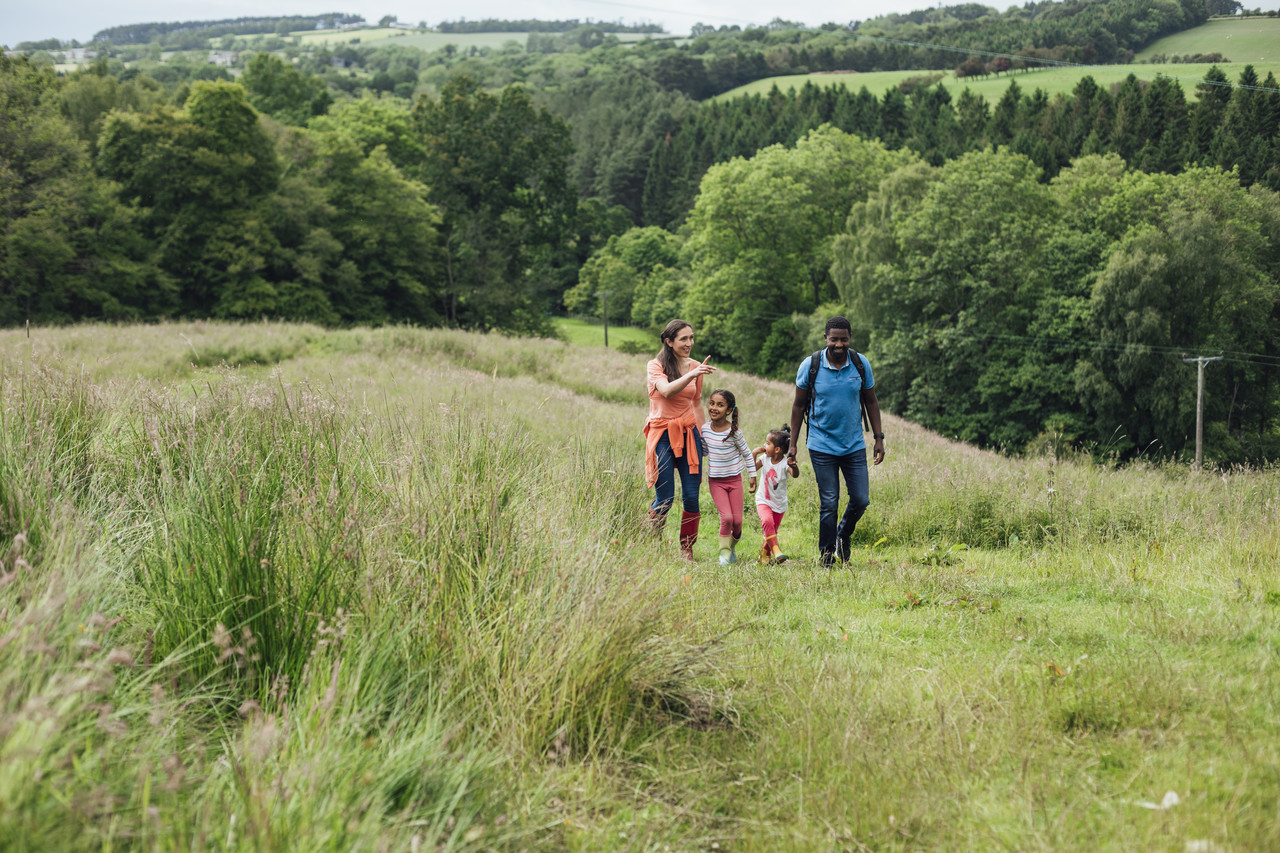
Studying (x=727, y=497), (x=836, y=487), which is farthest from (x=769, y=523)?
(x=836, y=487)

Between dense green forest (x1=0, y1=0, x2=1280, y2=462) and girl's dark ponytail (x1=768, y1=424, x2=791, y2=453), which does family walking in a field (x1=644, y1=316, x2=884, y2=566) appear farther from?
dense green forest (x1=0, y1=0, x2=1280, y2=462)

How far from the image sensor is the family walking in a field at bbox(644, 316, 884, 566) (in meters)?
7.00

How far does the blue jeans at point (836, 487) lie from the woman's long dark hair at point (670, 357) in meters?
1.38

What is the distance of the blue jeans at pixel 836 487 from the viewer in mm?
7078

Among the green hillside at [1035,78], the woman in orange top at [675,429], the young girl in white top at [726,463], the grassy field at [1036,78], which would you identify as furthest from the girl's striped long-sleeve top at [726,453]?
the grassy field at [1036,78]

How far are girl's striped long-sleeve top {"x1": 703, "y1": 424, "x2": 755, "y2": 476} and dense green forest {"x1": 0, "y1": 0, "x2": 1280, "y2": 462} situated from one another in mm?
20779

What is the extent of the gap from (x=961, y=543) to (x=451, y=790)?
692 cm

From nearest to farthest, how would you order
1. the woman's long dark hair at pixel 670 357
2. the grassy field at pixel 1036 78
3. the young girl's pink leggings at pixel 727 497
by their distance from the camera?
the woman's long dark hair at pixel 670 357, the young girl's pink leggings at pixel 727 497, the grassy field at pixel 1036 78

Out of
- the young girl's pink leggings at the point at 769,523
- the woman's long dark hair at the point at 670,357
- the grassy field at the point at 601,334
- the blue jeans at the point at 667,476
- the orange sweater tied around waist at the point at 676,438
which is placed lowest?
the grassy field at the point at 601,334

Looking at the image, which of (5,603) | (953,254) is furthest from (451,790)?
(953,254)

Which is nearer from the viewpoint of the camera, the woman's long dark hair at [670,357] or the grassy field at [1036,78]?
the woman's long dark hair at [670,357]

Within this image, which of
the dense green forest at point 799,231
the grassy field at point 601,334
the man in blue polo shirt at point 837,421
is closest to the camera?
the man in blue polo shirt at point 837,421

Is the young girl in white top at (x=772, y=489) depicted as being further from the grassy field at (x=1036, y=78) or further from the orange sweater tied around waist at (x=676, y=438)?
the grassy field at (x=1036, y=78)

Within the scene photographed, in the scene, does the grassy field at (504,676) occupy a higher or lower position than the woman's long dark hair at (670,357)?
lower
